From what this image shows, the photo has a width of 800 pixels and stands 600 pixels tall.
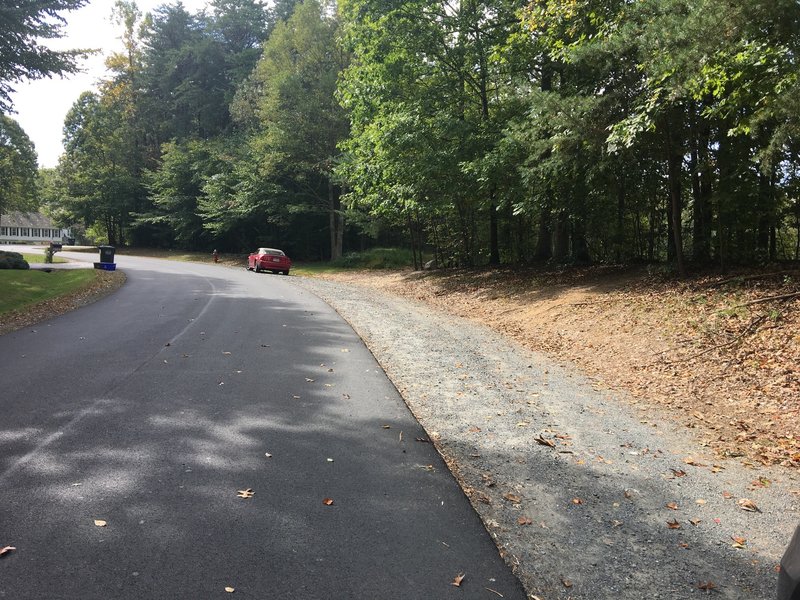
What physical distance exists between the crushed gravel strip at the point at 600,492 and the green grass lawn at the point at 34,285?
12.5m

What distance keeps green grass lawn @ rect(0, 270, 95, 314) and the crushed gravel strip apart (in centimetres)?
1250

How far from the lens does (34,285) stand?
1814 centimetres

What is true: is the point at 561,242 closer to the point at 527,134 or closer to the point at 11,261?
the point at 527,134

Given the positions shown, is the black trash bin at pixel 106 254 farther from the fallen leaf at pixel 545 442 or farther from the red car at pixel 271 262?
the fallen leaf at pixel 545 442

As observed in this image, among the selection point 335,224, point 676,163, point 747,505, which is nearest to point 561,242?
point 676,163

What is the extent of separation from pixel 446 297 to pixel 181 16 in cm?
5585

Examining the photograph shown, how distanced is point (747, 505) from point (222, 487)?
13.1ft

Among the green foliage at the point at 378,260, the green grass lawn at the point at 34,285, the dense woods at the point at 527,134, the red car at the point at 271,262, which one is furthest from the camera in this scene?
the green foliage at the point at 378,260

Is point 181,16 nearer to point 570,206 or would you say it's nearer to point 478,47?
point 478,47

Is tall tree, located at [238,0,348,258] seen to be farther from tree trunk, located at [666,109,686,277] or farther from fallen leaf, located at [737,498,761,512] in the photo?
fallen leaf, located at [737,498,761,512]

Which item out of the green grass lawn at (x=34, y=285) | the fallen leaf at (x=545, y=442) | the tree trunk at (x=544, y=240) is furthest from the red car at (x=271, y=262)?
the fallen leaf at (x=545, y=442)

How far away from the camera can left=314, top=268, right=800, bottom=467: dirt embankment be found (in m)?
6.35

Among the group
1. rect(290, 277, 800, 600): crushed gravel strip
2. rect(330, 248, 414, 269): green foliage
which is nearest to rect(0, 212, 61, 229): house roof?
rect(330, 248, 414, 269): green foliage

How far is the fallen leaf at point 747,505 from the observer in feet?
13.6
